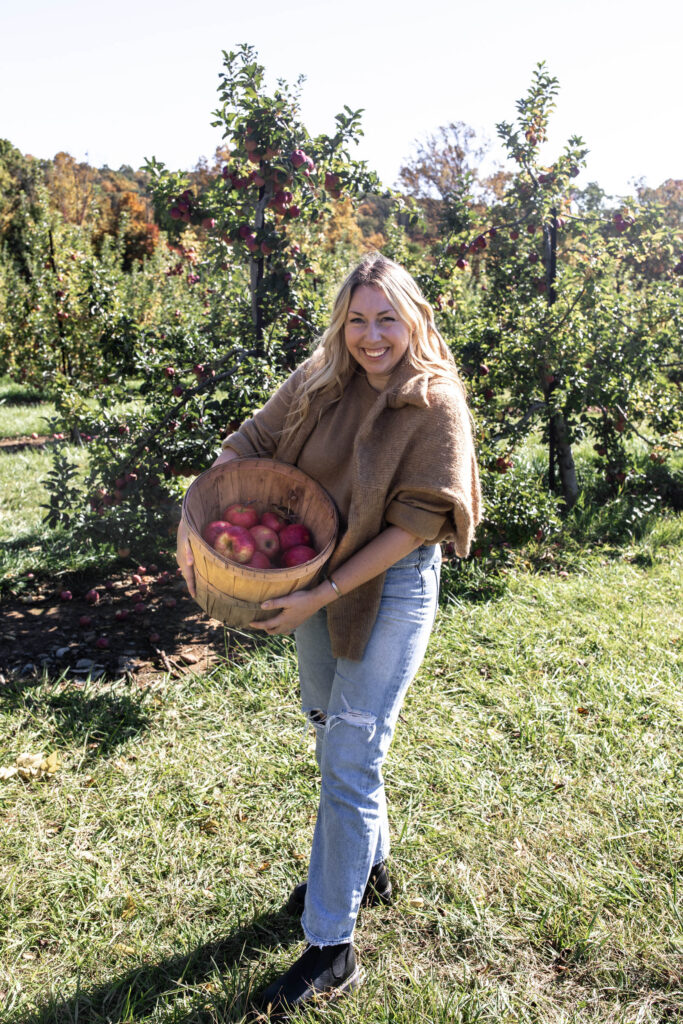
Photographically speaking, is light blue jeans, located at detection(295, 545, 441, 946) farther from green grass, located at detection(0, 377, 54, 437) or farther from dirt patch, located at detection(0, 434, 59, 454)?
dirt patch, located at detection(0, 434, 59, 454)

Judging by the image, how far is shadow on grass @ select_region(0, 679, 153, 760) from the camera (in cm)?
291

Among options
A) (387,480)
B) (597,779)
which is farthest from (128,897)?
(597,779)

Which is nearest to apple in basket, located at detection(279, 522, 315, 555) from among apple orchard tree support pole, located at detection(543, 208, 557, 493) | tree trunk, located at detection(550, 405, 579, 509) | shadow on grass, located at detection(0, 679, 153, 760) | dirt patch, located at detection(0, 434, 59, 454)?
shadow on grass, located at detection(0, 679, 153, 760)

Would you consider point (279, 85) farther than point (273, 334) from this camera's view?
No

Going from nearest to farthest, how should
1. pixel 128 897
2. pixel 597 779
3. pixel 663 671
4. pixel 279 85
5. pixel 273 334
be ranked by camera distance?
pixel 128 897 → pixel 597 779 → pixel 663 671 → pixel 279 85 → pixel 273 334

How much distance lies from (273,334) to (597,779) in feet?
9.30

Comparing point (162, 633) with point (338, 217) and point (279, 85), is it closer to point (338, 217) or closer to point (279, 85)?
point (279, 85)

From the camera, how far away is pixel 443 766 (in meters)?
2.85

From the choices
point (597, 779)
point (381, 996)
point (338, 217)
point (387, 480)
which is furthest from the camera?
point (338, 217)

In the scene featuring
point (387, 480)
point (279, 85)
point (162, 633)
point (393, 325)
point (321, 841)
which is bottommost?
point (162, 633)

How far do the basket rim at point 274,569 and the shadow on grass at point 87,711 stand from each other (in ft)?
4.52

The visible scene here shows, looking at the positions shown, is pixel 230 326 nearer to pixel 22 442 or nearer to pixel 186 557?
pixel 186 557

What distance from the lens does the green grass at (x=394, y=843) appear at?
1969 mm

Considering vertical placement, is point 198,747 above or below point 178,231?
below
